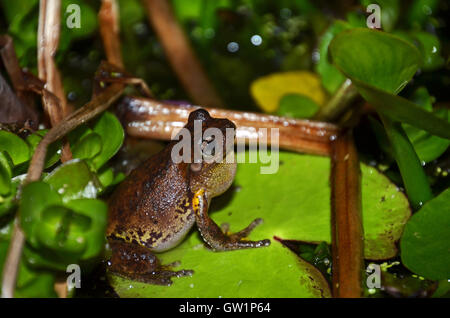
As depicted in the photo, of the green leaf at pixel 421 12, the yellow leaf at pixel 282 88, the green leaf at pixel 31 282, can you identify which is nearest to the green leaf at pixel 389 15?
the green leaf at pixel 421 12

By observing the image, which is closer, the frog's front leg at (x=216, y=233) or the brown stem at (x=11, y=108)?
the frog's front leg at (x=216, y=233)

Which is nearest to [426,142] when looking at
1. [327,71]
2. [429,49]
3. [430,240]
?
[430,240]

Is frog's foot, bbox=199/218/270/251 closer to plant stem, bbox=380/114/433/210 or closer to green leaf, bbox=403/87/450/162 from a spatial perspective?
plant stem, bbox=380/114/433/210

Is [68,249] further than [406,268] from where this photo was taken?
No

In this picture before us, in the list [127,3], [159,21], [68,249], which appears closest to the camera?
[68,249]

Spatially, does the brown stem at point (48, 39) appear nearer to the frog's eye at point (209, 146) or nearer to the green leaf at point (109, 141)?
the green leaf at point (109, 141)

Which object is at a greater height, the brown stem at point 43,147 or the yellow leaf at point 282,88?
the yellow leaf at point 282,88

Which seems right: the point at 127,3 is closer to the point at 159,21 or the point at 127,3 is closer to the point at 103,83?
the point at 159,21

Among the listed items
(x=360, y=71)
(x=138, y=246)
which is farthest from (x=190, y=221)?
(x=360, y=71)
